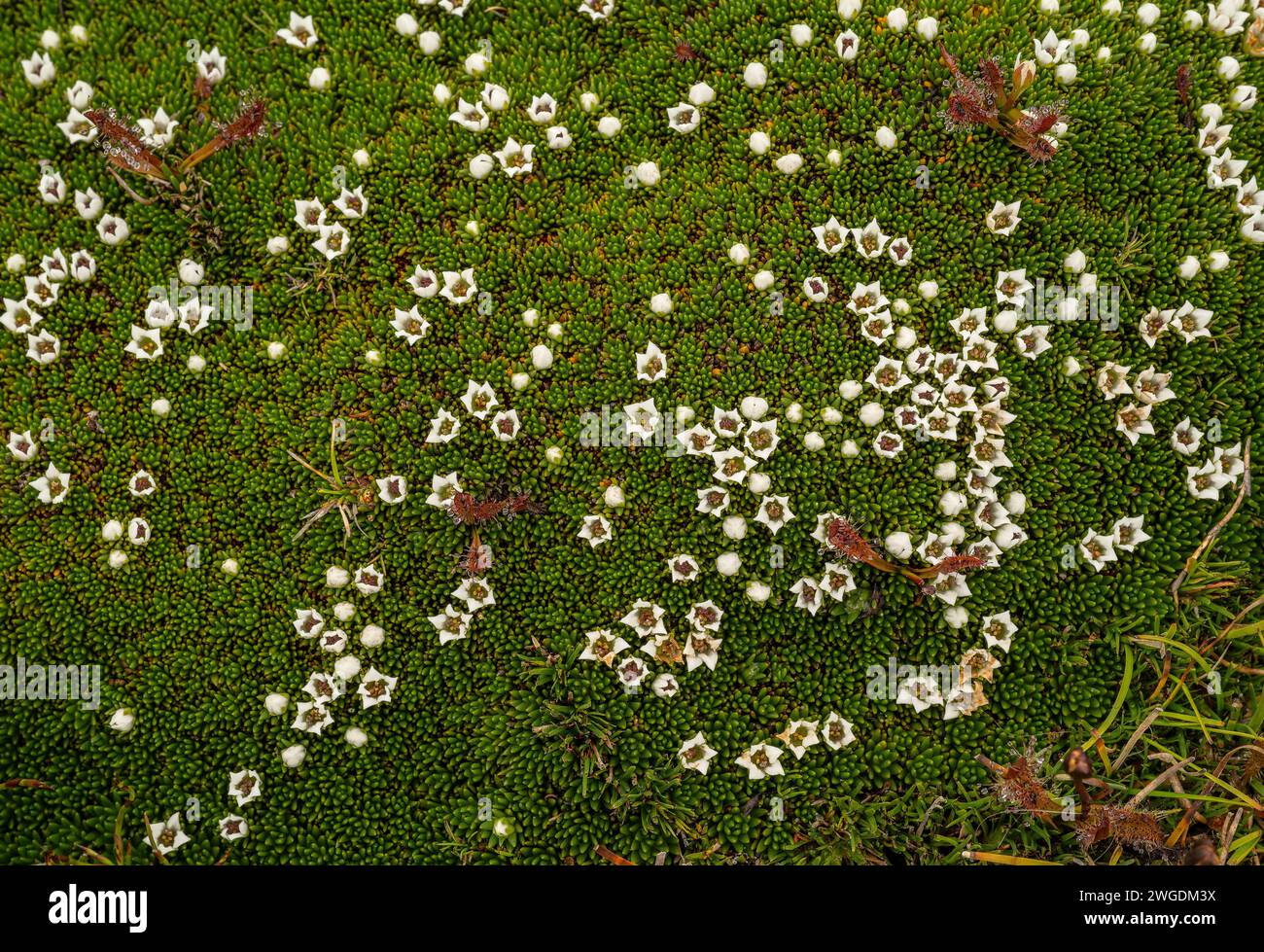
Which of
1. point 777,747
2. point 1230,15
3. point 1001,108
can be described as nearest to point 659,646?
point 777,747

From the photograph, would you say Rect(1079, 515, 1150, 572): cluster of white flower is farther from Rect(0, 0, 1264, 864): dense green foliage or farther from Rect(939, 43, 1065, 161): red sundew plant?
Rect(939, 43, 1065, 161): red sundew plant

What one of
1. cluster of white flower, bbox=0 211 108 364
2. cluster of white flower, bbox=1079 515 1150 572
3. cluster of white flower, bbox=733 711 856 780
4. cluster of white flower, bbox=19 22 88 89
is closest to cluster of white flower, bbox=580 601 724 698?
cluster of white flower, bbox=733 711 856 780

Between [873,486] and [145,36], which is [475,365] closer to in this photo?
[873,486]

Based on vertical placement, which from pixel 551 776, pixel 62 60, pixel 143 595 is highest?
pixel 62 60

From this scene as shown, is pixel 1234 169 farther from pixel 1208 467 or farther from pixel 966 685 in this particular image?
pixel 966 685

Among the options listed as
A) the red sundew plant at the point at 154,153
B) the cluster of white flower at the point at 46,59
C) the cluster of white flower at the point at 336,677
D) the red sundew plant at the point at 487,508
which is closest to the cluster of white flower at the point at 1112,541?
the red sundew plant at the point at 487,508

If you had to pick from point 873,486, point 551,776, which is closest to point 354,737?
point 551,776

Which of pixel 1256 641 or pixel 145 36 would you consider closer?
pixel 1256 641
